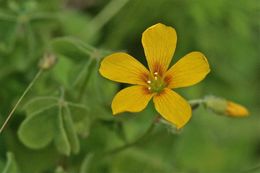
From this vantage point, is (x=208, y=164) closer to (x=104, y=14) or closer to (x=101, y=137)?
(x=101, y=137)

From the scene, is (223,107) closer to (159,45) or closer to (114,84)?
(159,45)

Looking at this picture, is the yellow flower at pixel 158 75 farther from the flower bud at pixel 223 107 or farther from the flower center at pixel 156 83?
the flower bud at pixel 223 107

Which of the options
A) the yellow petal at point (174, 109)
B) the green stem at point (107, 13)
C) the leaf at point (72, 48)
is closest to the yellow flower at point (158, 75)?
the yellow petal at point (174, 109)

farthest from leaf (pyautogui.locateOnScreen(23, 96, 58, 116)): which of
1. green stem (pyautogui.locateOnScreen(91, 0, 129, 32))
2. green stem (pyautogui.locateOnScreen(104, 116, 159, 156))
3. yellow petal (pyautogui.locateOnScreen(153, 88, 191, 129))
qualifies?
green stem (pyautogui.locateOnScreen(91, 0, 129, 32))

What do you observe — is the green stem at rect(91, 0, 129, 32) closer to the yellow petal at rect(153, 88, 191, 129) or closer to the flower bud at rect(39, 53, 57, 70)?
the flower bud at rect(39, 53, 57, 70)

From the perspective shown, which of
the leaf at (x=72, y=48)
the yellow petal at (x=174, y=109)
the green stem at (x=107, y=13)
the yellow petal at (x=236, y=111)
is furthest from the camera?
the green stem at (x=107, y=13)

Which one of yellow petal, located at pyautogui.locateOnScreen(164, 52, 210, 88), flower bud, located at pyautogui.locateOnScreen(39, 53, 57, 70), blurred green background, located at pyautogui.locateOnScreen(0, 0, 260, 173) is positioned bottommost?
blurred green background, located at pyautogui.locateOnScreen(0, 0, 260, 173)
